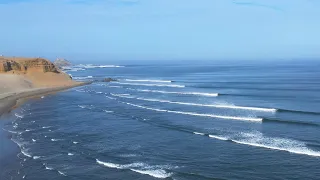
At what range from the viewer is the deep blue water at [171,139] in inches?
865

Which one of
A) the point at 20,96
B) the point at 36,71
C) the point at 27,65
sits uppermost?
the point at 27,65

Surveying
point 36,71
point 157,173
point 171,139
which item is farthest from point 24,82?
point 157,173

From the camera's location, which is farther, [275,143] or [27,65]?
[27,65]

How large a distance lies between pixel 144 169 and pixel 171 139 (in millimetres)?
7294

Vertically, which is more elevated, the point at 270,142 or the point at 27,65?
the point at 27,65

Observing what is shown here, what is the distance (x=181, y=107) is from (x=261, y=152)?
68.0 ft

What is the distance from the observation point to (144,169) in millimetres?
22203

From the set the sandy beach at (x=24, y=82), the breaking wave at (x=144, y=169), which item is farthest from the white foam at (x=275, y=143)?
the sandy beach at (x=24, y=82)

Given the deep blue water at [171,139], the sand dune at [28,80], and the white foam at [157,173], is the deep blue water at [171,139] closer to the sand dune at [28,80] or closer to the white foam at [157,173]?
the white foam at [157,173]

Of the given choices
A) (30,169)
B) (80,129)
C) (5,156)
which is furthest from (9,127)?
(30,169)

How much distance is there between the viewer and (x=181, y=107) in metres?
45.1

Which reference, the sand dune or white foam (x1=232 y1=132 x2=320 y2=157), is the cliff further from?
white foam (x1=232 y1=132 x2=320 y2=157)

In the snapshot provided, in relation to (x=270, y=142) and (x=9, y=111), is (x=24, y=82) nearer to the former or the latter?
(x=9, y=111)

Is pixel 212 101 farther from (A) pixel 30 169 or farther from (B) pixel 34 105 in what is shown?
(A) pixel 30 169
